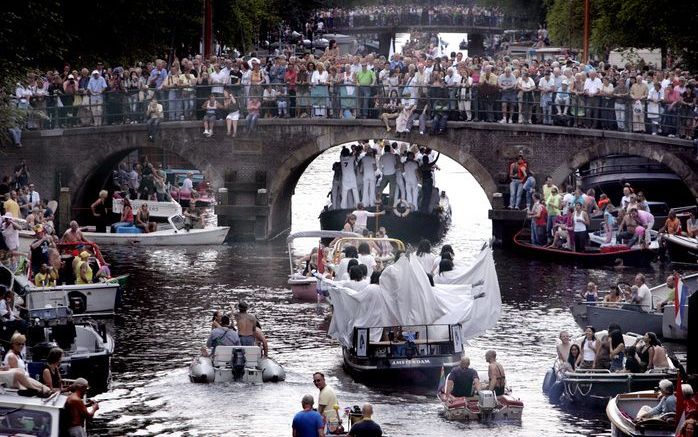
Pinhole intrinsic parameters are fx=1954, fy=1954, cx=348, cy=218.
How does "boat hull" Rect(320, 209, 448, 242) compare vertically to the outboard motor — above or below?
above

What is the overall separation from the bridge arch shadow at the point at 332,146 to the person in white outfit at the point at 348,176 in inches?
47.5

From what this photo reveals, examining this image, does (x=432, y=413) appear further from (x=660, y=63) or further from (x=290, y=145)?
(x=660, y=63)

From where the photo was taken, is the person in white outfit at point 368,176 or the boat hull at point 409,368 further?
the person in white outfit at point 368,176

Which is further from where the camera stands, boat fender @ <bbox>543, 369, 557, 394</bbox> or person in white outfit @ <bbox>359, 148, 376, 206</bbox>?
person in white outfit @ <bbox>359, 148, 376, 206</bbox>

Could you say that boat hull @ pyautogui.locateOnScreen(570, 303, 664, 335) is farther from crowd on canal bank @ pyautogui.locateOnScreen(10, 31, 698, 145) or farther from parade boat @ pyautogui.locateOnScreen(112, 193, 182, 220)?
parade boat @ pyautogui.locateOnScreen(112, 193, 182, 220)

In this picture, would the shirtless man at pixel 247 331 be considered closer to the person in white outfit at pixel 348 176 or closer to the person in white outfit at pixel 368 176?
the person in white outfit at pixel 348 176

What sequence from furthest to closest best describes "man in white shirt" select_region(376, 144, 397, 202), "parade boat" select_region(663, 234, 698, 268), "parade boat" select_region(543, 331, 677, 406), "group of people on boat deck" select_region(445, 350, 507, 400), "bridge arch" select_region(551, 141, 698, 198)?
"man in white shirt" select_region(376, 144, 397, 202), "bridge arch" select_region(551, 141, 698, 198), "parade boat" select_region(663, 234, 698, 268), "parade boat" select_region(543, 331, 677, 406), "group of people on boat deck" select_region(445, 350, 507, 400)

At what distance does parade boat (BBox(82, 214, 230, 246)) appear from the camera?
5766 centimetres

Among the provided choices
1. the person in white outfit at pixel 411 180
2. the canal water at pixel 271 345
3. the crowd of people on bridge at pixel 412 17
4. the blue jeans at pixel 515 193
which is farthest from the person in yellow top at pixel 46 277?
the crowd of people on bridge at pixel 412 17

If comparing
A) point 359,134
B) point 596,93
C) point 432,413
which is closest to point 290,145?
point 359,134

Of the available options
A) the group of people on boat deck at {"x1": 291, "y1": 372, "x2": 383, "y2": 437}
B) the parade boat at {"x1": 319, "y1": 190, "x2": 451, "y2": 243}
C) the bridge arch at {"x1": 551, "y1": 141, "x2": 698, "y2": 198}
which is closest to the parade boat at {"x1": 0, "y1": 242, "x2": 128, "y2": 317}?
the parade boat at {"x1": 319, "y1": 190, "x2": 451, "y2": 243}

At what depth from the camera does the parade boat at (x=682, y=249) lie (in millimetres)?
52550

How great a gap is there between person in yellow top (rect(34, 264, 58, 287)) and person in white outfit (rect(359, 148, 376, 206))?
718 inches

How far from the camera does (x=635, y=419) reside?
101ft
